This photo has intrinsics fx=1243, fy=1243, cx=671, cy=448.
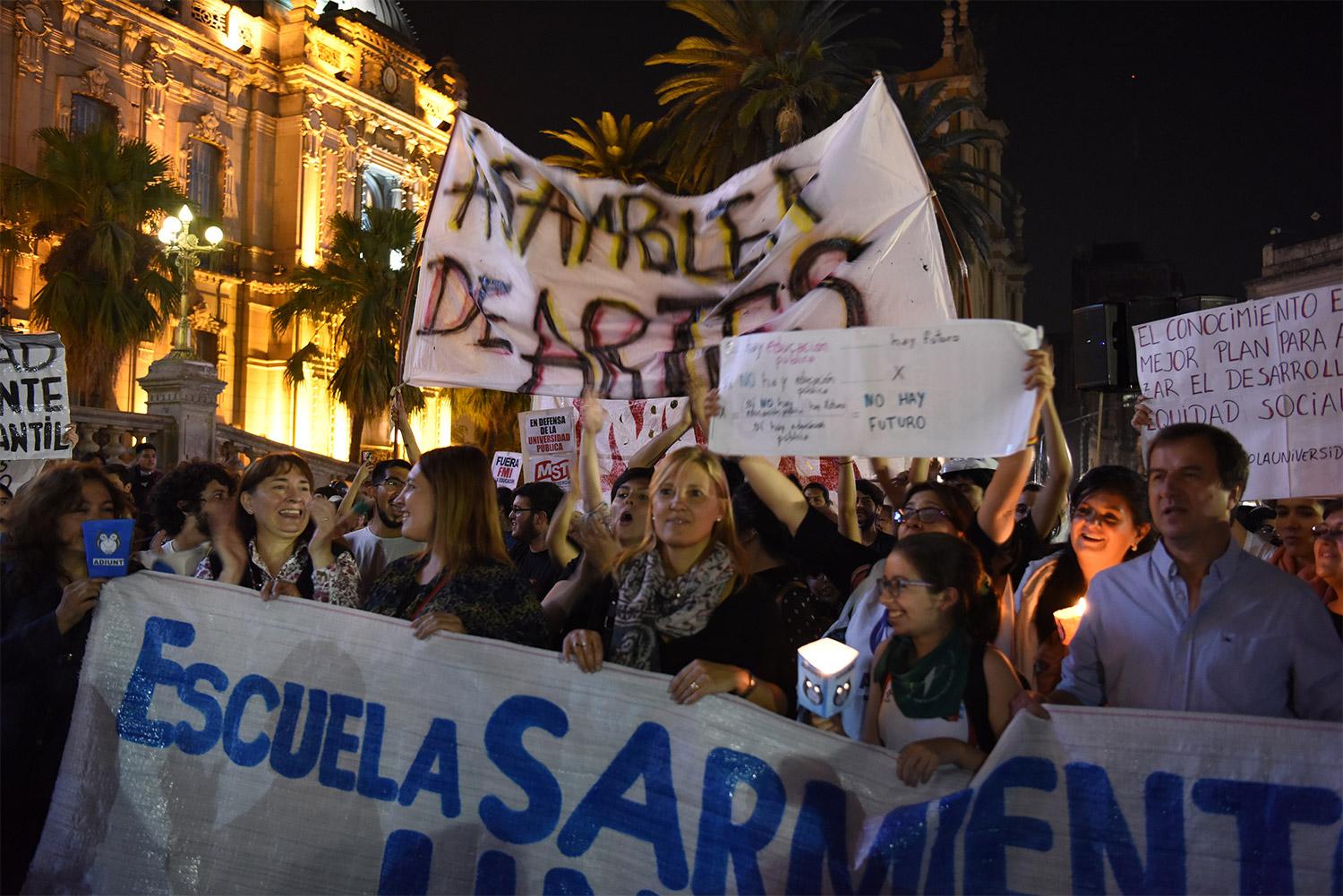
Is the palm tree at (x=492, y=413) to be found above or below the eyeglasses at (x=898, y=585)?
above

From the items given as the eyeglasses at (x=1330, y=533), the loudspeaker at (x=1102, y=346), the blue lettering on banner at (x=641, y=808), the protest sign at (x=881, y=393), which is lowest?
the blue lettering on banner at (x=641, y=808)

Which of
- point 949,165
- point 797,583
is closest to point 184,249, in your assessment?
point 949,165

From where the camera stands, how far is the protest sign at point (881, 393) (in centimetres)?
397

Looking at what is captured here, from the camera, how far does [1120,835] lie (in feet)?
10.8

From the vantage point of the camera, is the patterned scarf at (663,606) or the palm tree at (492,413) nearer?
the patterned scarf at (663,606)

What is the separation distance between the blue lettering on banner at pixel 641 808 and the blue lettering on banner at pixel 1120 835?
1.11 meters

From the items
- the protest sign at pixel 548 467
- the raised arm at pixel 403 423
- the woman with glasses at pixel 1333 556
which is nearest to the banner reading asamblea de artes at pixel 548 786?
the woman with glasses at pixel 1333 556

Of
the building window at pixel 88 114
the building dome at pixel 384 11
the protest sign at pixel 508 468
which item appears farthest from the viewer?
the building dome at pixel 384 11

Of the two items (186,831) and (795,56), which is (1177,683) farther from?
(795,56)

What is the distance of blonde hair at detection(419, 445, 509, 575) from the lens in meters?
4.21

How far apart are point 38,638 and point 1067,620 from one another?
3682 millimetres

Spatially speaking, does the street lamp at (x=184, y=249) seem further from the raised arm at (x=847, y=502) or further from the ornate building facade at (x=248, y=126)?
the raised arm at (x=847, y=502)

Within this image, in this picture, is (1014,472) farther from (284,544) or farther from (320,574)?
(284,544)

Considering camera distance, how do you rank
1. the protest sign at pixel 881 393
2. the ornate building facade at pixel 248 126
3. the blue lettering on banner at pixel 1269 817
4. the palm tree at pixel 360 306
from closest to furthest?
the blue lettering on banner at pixel 1269 817 < the protest sign at pixel 881 393 < the ornate building facade at pixel 248 126 < the palm tree at pixel 360 306
